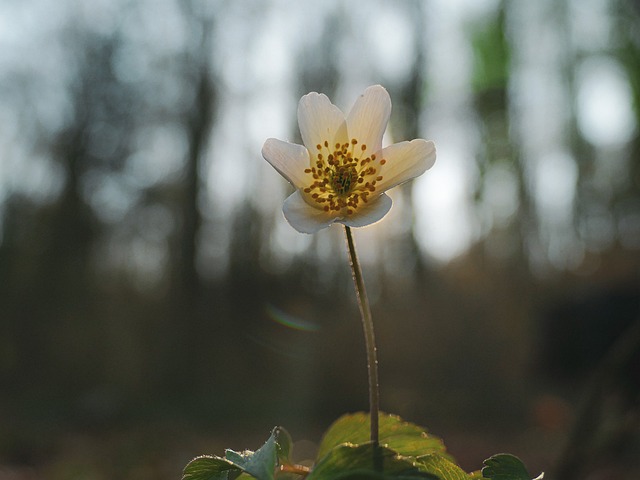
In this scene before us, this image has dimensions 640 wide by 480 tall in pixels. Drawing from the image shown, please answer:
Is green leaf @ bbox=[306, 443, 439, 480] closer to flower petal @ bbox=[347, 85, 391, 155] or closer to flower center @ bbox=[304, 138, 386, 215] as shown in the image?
flower center @ bbox=[304, 138, 386, 215]

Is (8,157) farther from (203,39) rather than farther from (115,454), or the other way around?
(115,454)

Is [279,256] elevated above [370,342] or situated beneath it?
elevated above

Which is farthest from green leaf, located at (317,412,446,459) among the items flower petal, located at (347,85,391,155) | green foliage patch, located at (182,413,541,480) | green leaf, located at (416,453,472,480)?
flower petal, located at (347,85,391,155)

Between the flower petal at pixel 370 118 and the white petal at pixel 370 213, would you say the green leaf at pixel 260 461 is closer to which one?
the white petal at pixel 370 213

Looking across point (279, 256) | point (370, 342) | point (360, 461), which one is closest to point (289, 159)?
point (370, 342)

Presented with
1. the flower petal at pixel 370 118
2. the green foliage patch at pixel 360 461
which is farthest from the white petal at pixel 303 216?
the green foliage patch at pixel 360 461

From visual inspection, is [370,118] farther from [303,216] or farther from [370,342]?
[370,342]

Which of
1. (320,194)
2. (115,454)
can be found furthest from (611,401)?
(115,454)
